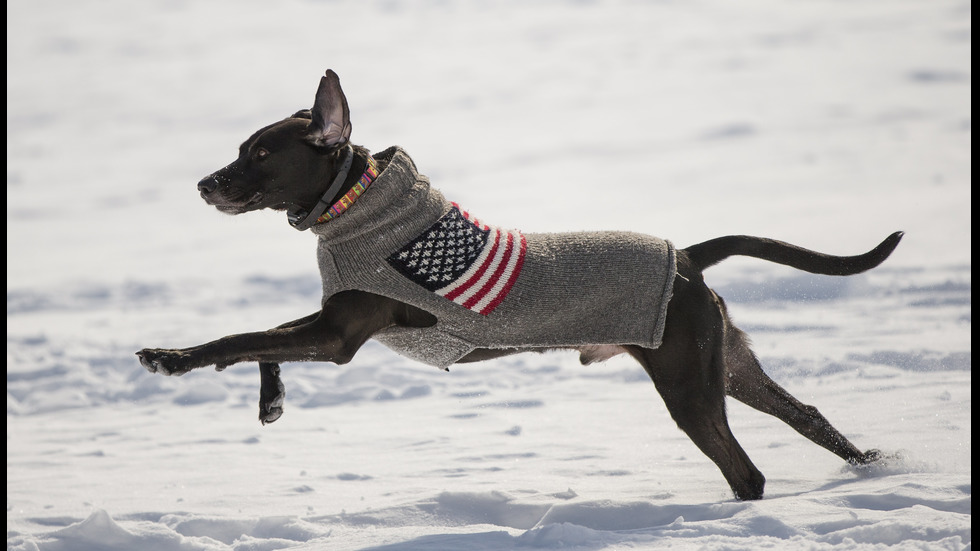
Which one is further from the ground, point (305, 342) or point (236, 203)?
point (236, 203)

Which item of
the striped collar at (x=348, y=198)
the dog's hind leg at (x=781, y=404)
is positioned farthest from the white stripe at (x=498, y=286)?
the dog's hind leg at (x=781, y=404)

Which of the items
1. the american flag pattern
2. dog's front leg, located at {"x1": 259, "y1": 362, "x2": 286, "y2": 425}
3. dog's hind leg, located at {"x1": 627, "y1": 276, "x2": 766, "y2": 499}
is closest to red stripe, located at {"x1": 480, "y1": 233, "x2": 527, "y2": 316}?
the american flag pattern

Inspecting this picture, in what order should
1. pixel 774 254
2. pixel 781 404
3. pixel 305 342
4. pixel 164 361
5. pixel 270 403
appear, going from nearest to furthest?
pixel 164 361, pixel 305 342, pixel 270 403, pixel 774 254, pixel 781 404

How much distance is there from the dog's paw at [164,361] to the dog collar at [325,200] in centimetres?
56

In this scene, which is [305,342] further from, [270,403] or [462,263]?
[462,263]

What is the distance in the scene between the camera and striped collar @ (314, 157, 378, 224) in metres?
3.52

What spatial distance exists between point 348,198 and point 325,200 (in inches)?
3.0

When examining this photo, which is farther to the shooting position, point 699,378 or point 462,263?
point 699,378

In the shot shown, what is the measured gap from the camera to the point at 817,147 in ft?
41.0

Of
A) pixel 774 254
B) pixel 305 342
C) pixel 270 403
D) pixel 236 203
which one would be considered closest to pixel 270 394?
pixel 270 403

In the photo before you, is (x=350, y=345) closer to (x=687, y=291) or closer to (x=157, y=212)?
(x=687, y=291)

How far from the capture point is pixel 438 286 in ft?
11.6

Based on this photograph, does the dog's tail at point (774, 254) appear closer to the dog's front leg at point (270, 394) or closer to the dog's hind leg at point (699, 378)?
the dog's hind leg at point (699, 378)

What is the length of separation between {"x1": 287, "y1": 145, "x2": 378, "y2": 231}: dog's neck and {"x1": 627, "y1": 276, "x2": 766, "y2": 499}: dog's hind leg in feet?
3.58
